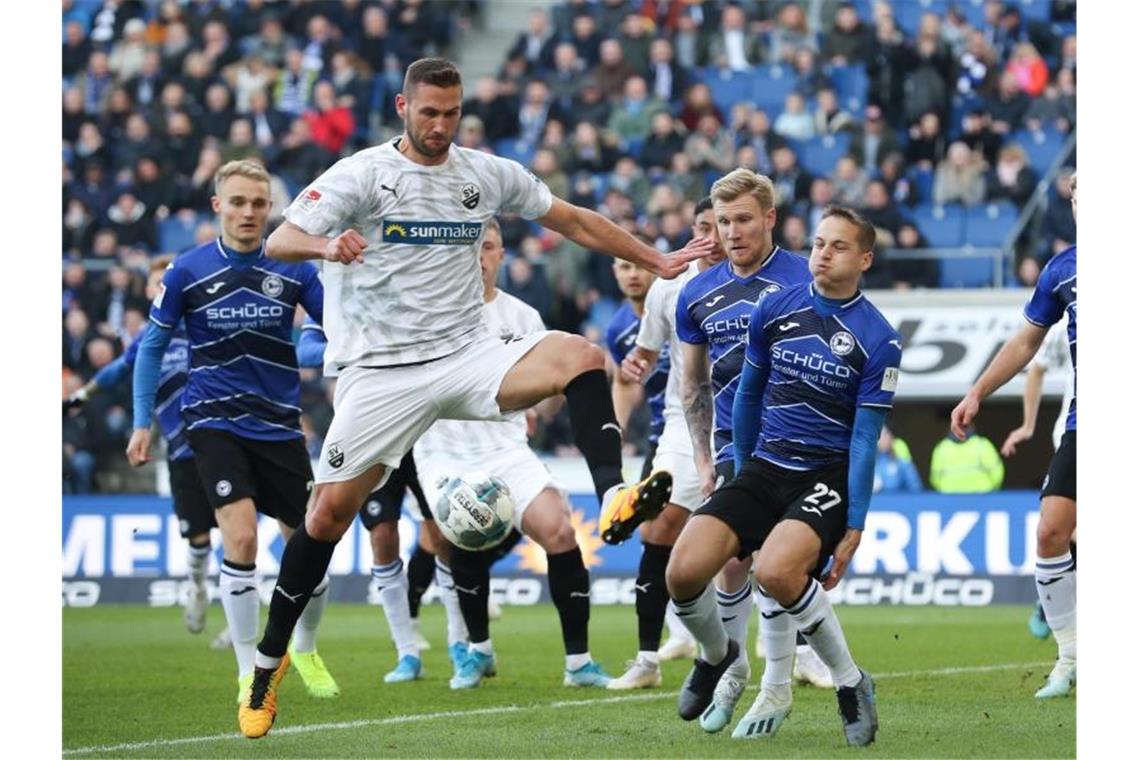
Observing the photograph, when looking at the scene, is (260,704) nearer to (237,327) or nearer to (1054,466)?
(237,327)

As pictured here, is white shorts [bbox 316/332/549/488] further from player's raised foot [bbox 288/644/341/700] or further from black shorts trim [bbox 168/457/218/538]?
black shorts trim [bbox 168/457/218/538]

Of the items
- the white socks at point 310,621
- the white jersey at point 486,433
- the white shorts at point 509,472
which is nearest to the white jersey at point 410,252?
the white socks at point 310,621

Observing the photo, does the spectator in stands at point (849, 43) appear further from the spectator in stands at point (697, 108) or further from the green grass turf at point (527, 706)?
the green grass turf at point (527, 706)

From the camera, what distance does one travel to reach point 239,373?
31.6ft

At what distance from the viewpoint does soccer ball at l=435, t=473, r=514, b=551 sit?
363 inches

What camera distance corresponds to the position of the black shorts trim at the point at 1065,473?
29.2 ft

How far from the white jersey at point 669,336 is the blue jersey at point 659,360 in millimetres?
269

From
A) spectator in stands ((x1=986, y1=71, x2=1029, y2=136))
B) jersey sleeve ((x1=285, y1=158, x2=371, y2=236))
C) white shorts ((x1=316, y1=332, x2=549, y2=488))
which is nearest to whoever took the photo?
jersey sleeve ((x1=285, y1=158, x2=371, y2=236))

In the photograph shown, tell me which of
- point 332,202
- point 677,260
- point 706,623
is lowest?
point 706,623

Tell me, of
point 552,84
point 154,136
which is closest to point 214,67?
point 154,136

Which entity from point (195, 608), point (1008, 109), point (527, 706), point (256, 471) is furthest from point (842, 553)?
point (1008, 109)

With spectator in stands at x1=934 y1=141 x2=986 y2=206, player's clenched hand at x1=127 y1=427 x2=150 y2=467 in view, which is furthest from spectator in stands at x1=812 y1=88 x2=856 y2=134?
player's clenched hand at x1=127 y1=427 x2=150 y2=467

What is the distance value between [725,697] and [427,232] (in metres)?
2.36

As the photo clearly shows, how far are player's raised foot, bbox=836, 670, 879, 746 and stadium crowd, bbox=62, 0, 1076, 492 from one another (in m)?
11.6
